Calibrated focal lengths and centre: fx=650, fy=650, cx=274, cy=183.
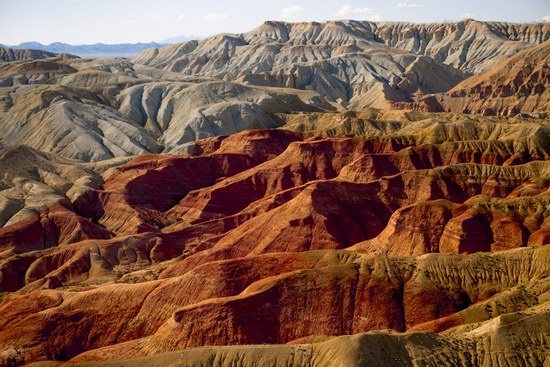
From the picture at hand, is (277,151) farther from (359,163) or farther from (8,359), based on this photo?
(8,359)

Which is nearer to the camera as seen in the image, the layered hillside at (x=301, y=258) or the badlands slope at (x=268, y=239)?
the badlands slope at (x=268, y=239)

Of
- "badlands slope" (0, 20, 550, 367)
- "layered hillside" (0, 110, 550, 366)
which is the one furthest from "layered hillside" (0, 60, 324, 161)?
"layered hillside" (0, 110, 550, 366)

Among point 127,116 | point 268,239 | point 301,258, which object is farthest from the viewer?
point 127,116

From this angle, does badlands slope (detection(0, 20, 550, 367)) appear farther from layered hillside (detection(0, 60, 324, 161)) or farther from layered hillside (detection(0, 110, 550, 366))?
layered hillside (detection(0, 60, 324, 161))

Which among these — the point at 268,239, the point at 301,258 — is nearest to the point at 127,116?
the point at 268,239

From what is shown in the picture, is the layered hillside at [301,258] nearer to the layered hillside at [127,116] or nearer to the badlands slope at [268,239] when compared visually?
the badlands slope at [268,239]

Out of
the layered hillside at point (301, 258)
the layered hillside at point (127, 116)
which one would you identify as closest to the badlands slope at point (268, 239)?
the layered hillside at point (301, 258)

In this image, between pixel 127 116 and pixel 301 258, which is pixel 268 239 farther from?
pixel 127 116
